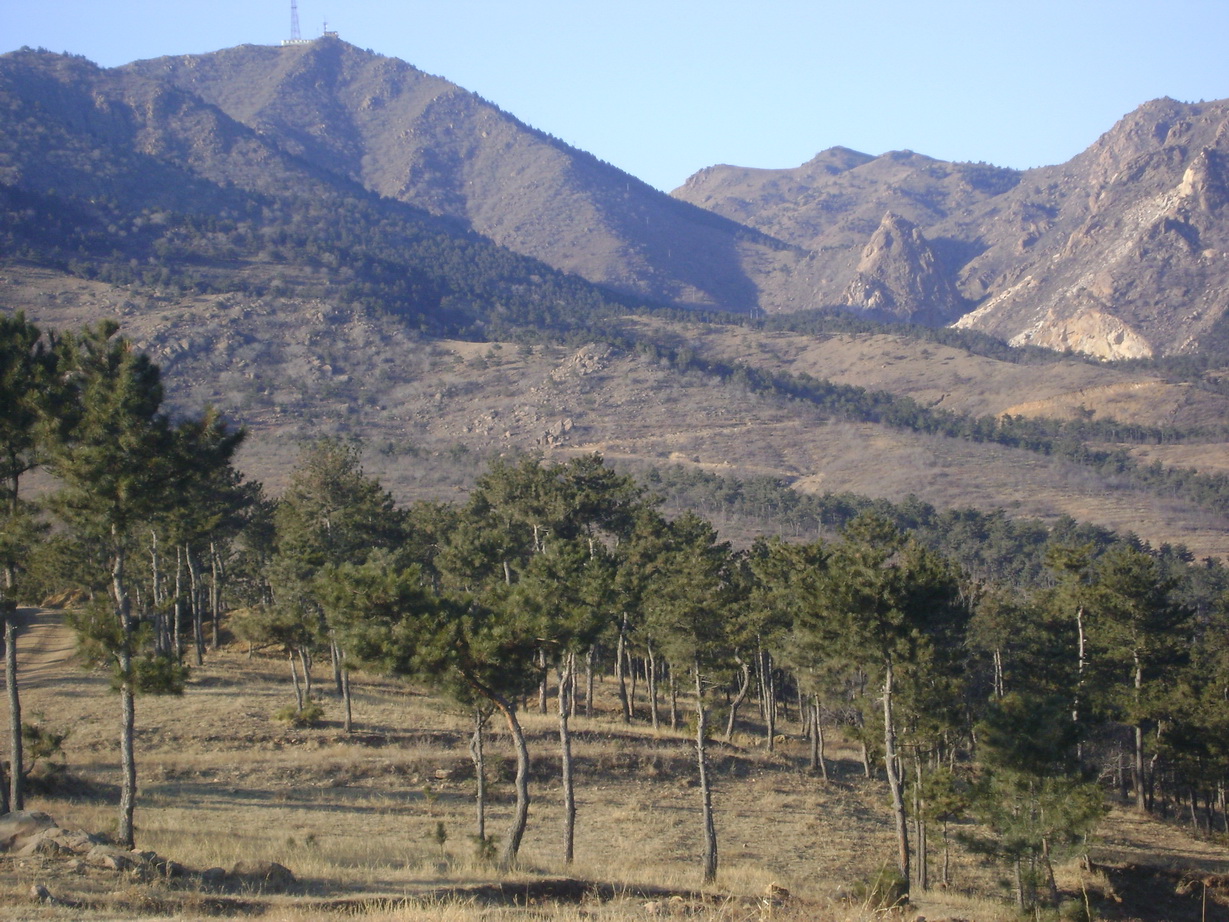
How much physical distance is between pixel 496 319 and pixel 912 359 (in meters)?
77.4

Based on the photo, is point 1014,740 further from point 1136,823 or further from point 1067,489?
point 1067,489

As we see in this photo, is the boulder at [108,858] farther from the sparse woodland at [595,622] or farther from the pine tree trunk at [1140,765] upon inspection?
the pine tree trunk at [1140,765]

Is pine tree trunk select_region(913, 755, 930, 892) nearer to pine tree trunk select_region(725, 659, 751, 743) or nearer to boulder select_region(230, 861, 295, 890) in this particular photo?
pine tree trunk select_region(725, 659, 751, 743)

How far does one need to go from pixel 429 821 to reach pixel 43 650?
26904mm

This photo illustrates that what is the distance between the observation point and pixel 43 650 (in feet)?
138

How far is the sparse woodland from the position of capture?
17.0 m

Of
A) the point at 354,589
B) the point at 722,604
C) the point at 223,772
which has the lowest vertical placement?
the point at 223,772

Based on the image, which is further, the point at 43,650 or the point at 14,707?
the point at 43,650

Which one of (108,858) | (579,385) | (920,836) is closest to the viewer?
(108,858)

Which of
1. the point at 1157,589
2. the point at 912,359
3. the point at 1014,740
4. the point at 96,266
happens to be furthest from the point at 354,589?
the point at 912,359

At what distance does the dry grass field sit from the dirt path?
0.56ft

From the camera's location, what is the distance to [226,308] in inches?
5684

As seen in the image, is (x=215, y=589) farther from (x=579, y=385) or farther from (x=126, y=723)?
(x=579, y=385)

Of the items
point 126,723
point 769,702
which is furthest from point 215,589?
point 126,723
